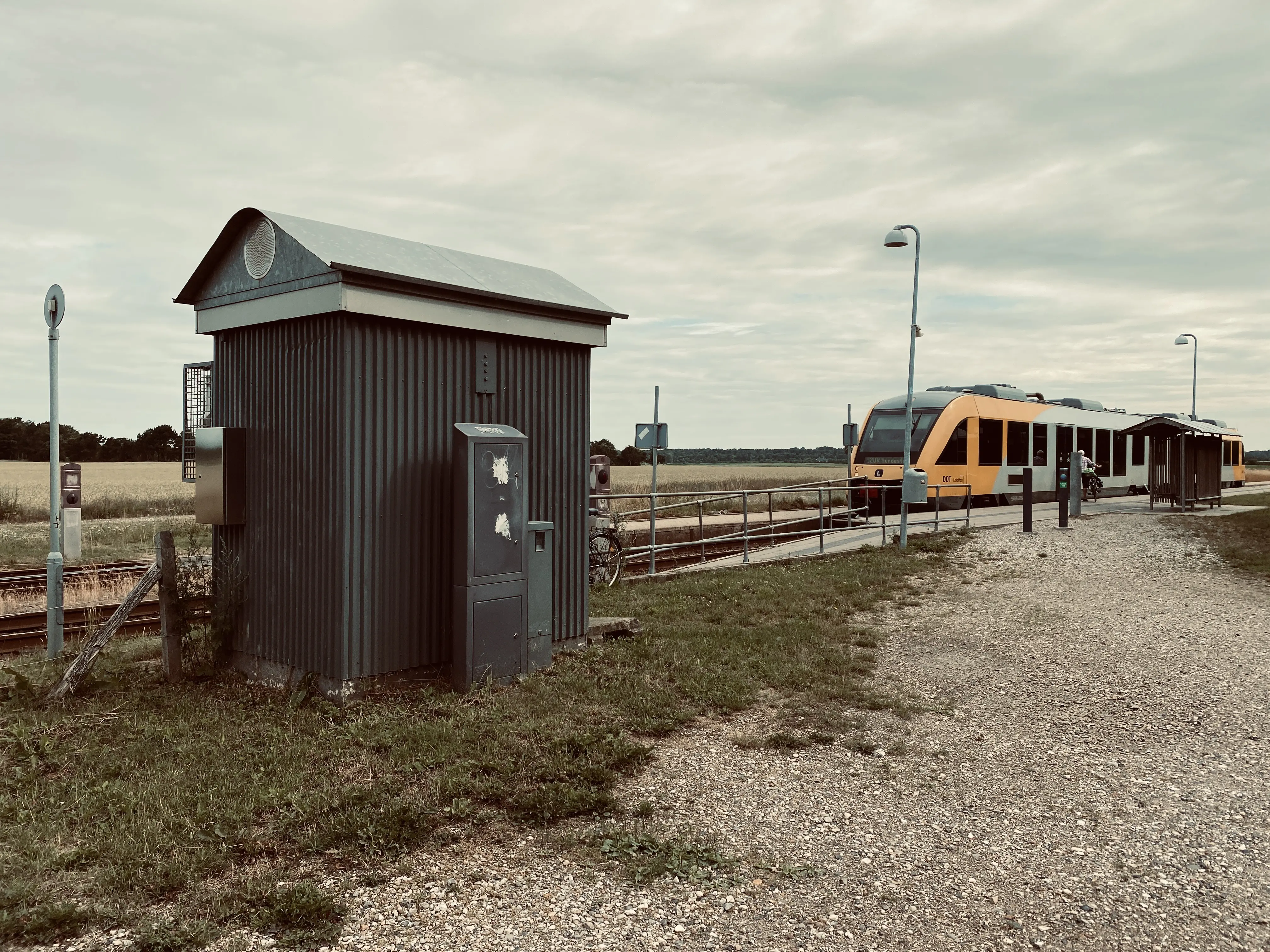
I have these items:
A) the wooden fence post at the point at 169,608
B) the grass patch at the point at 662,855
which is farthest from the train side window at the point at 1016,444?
the grass patch at the point at 662,855

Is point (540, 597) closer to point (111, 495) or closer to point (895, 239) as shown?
point (895, 239)

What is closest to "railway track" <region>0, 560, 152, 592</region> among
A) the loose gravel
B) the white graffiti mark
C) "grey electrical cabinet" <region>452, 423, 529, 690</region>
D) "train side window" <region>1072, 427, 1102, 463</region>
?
"grey electrical cabinet" <region>452, 423, 529, 690</region>

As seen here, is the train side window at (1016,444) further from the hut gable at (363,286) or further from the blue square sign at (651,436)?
the hut gable at (363,286)

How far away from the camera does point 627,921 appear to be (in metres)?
3.50

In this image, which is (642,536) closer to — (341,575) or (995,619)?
(995,619)

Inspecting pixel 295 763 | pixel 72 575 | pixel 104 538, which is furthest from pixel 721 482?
pixel 295 763

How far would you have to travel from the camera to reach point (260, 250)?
21.9 ft

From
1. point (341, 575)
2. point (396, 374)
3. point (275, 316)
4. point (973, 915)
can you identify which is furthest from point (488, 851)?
point (275, 316)

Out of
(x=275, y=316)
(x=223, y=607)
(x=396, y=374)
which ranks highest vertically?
(x=275, y=316)

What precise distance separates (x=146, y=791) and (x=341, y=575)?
183 centimetres

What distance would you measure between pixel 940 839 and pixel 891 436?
18456mm

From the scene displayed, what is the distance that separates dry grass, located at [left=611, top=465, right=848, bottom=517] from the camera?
30.5m

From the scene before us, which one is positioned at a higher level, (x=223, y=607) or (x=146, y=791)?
(x=223, y=607)

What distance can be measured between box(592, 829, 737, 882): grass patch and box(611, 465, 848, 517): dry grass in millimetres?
10787
